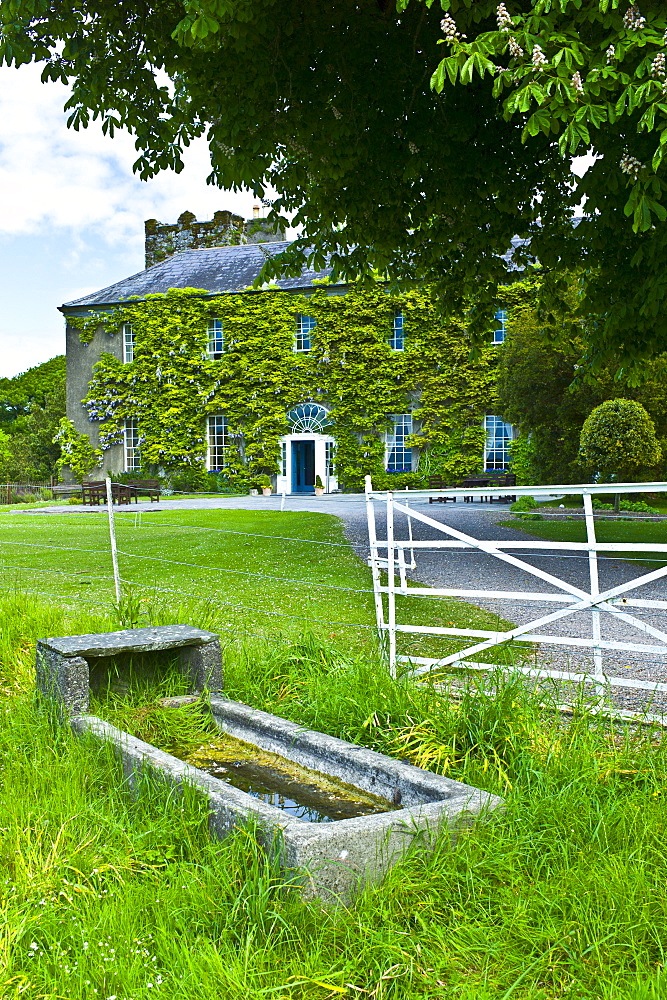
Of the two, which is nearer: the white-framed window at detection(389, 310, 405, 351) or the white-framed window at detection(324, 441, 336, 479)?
the white-framed window at detection(324, 441, 336, 479)

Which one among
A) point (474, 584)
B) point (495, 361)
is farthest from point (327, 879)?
point (495, 361)

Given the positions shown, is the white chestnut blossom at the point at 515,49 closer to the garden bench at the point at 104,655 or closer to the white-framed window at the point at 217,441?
the garden bench at the point at 104,655

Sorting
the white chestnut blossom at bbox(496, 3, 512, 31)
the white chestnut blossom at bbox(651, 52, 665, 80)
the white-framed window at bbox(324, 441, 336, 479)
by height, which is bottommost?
the white-framed window at bbox(324, 441, 336, 479)

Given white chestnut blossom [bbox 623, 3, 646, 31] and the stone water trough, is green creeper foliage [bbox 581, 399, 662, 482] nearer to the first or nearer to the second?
white chestnut blossom [bbox 623, 3, 646, 31]

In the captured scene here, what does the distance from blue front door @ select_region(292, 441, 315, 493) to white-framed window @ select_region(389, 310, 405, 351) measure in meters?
5.03

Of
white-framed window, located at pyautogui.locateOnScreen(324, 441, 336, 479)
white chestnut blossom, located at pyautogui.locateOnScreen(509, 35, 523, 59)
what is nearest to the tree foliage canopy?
white chestnut blossom, located at pyautogui.locateOnScreen(509, 35, 523, 59)

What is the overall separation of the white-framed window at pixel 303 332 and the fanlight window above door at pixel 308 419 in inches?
98.1

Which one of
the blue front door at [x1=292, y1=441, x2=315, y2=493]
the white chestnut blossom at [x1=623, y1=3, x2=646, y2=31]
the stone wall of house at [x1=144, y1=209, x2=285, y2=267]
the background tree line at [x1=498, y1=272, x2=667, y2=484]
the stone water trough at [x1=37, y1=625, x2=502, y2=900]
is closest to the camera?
the stone water trough at [x1=37, y1=625, x2=502, y2=900]

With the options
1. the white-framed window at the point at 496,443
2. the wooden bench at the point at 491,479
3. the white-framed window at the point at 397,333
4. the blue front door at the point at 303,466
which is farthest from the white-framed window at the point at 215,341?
the wooden bench at the point at 491,479

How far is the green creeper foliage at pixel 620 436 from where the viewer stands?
18344mm

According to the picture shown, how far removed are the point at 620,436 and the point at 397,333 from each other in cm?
1551

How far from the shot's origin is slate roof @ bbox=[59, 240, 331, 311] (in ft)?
114

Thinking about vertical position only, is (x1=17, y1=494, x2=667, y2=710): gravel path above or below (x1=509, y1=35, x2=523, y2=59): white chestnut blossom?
below

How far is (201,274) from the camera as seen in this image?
1405 inches
